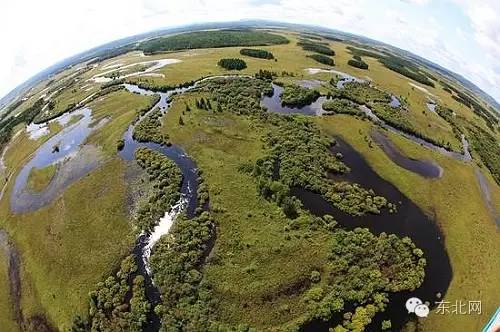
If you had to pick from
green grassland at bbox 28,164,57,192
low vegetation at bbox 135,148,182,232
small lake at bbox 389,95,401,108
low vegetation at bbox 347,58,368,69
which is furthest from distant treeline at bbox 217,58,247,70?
green grassland at bbox 28,164,57,192

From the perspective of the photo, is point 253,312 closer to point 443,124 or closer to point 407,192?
point 407,192

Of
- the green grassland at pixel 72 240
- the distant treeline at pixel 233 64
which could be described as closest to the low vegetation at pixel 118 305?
the green grassland at pixel 72 240

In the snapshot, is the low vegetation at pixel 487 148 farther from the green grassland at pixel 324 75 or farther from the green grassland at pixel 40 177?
the green grassland at pixel 40 177

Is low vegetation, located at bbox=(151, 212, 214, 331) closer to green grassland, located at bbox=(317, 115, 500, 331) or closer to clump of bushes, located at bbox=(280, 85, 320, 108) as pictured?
green grassland, located at bbox=(317, 115, 500, 331)

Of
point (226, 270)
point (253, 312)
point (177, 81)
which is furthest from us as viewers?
point (177, 81)

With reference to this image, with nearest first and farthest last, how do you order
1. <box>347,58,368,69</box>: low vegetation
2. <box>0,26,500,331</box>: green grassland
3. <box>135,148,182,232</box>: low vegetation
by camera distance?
<box>0,26,500,331</box>: green grassland
<box>135,148,182,232</box>: low vegetation
<box>347,58,368,69</box>: low vegetation

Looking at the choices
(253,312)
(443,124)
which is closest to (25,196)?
(253,312)
